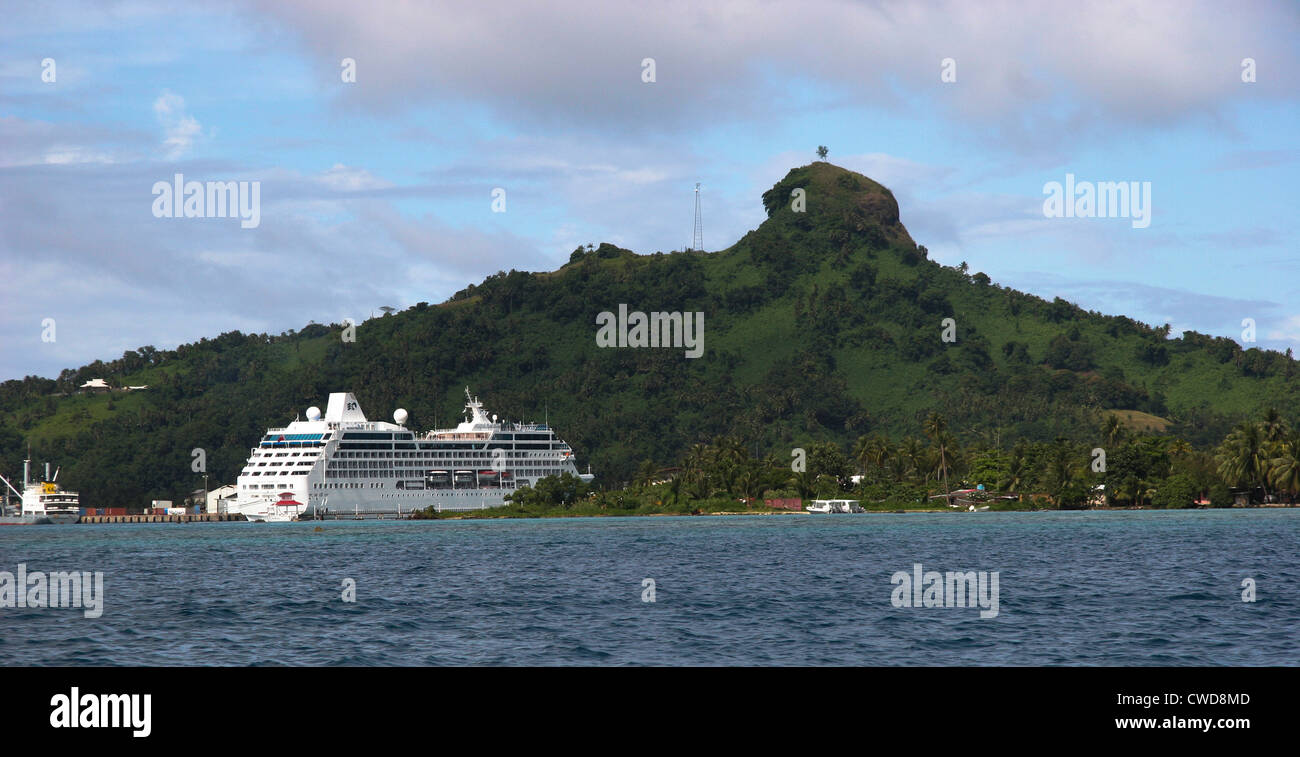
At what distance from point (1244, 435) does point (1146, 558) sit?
87290 mm

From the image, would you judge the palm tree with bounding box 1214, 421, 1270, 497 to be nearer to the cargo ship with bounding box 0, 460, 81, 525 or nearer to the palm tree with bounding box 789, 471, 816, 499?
the palm tree with bounding box 789, 471, 816, 499

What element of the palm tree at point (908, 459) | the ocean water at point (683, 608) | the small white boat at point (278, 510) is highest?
the palm tree at point (908, 459)

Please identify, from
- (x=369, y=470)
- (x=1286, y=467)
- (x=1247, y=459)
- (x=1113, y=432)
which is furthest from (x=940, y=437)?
(x=369, y=470)

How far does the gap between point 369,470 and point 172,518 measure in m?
33.2

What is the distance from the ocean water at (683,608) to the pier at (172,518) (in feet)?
349

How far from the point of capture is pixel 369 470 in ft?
553

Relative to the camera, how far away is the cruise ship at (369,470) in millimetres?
162438

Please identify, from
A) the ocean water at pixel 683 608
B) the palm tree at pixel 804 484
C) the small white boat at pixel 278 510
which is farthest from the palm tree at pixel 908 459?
the ocean water at pixel 683 608

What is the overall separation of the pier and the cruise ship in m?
6.10

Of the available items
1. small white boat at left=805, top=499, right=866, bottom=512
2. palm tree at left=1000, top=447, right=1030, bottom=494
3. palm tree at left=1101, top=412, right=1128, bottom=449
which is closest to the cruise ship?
small white boat at left=805, top=499, right=866, bottom=512

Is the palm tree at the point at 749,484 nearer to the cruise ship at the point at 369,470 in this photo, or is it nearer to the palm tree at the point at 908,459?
the palm tree at the point at 908,459

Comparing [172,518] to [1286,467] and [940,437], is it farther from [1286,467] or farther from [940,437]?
[1286,467]
